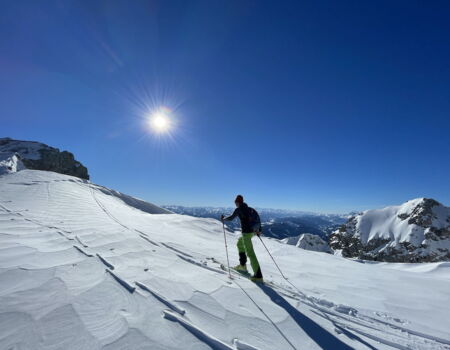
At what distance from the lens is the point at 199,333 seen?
115 inches

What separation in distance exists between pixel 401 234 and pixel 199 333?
147 m

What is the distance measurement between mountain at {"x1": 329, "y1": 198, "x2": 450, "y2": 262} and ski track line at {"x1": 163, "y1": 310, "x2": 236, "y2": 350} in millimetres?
127541

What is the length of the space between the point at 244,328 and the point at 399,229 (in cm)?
14999

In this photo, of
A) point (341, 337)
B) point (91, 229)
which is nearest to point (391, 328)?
point (341, 337)

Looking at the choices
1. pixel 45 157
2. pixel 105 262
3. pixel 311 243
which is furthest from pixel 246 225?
pixel 45 157

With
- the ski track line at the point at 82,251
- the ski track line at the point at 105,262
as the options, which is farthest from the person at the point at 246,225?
the ski track line at the point at 82,251

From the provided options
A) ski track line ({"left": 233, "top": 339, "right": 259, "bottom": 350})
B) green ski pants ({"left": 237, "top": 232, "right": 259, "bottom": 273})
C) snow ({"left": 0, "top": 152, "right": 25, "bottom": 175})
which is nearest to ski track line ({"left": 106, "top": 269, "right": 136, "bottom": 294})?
ski track line ({"left": 233, "top": 339, "right": 259, "bottom": 350})

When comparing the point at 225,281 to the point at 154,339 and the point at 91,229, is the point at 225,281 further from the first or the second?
the point at 91,229

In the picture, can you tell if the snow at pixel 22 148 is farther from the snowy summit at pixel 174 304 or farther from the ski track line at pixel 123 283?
the ski track line at pixel 123 283

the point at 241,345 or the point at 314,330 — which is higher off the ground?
the point at 241,345

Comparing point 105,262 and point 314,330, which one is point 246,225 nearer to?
point 314,330

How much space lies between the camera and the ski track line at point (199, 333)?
8.97 feet

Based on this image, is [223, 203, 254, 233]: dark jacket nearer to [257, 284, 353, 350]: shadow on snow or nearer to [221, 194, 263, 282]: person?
[221, 194, 263, 282]: person

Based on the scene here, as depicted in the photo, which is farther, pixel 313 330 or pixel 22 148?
pixel 22 148
